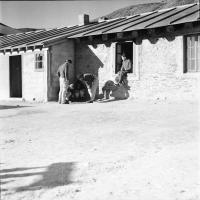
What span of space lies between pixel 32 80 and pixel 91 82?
327cm

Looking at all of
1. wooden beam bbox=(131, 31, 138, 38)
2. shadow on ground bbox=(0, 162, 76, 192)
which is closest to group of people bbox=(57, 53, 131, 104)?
wooden beam bbox=(131, 31, 138, 38)

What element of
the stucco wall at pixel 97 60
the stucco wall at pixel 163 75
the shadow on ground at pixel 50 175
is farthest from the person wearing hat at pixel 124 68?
the shadow on ground at pixel 50 175

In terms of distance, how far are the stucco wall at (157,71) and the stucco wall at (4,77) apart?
5177 mm

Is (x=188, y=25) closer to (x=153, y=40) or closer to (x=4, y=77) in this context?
(x=153, y=40)

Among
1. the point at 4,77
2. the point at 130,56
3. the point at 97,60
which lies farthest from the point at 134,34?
the point at 4,77

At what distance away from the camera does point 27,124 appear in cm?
936

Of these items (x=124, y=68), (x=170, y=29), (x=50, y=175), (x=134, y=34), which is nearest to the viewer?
(x=50, y=175)

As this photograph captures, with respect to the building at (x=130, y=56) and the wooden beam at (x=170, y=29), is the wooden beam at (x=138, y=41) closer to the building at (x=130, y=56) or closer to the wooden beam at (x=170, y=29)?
the building at (x=130, y=56)

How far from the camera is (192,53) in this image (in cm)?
1344

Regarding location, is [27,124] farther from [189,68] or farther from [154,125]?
[189,68]

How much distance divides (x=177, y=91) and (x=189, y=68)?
95 cm

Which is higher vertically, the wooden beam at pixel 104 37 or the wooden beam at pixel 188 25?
the wooden beam at pixel 188 25

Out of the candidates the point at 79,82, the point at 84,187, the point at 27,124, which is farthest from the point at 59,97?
the point at 84,187

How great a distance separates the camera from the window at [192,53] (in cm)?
1328
